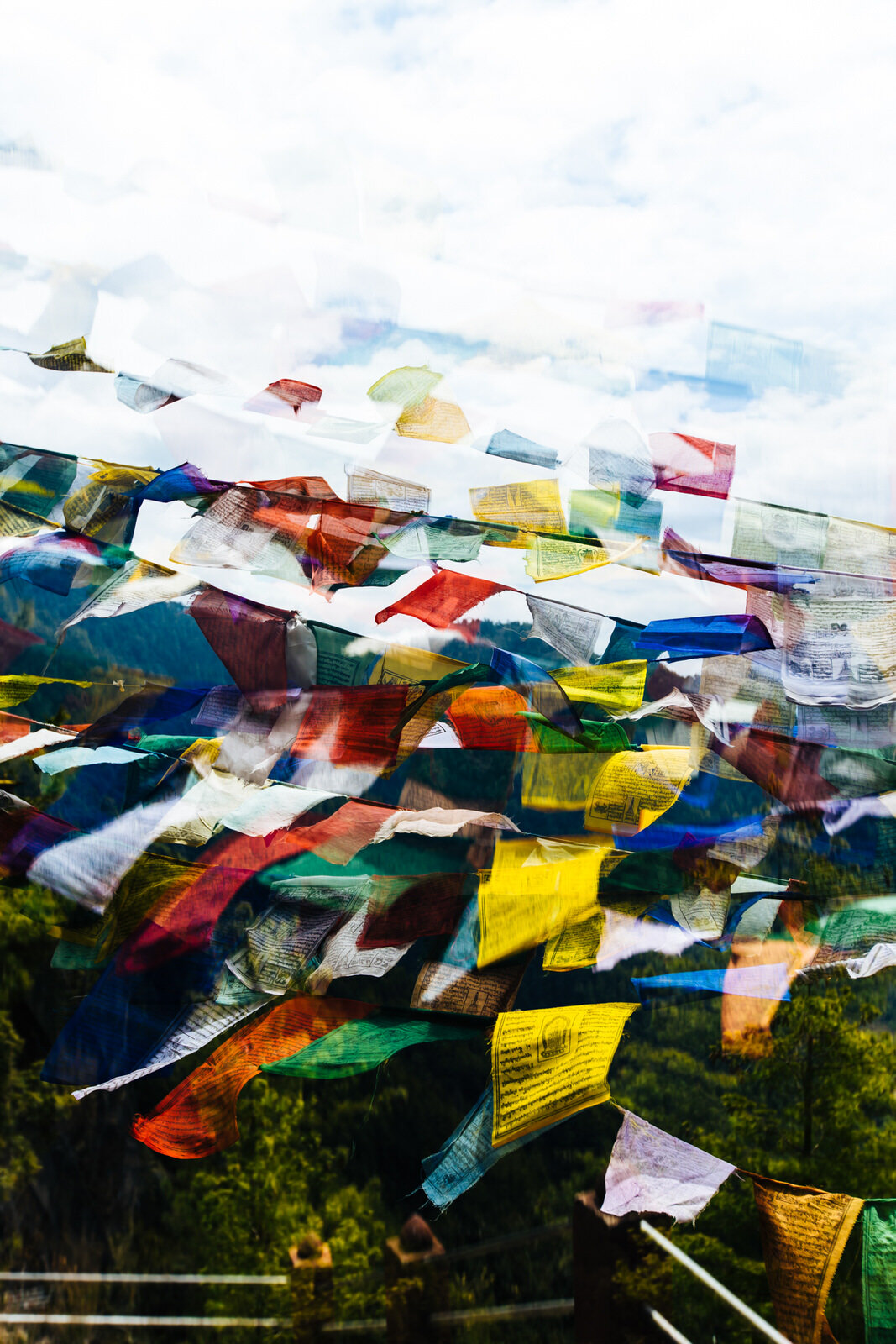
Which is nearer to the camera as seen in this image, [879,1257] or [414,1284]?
[879,1257]

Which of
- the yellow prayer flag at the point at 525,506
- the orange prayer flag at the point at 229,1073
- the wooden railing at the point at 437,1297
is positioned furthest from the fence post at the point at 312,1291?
the yellow prayer flag at the point at 525,506

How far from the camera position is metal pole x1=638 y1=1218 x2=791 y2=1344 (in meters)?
0.73

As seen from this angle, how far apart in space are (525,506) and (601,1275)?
0.86 metres

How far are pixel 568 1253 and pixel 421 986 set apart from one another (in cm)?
56

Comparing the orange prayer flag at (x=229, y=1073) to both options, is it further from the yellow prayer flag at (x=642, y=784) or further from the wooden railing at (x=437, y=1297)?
the wooden railing at (x=437, y=1297)

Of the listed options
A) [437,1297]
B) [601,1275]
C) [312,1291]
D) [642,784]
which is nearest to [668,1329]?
[601,1275]

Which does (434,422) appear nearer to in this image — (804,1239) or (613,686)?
(613,686)

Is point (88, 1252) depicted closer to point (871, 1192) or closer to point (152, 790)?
point (152, 790)

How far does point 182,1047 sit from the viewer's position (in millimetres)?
583

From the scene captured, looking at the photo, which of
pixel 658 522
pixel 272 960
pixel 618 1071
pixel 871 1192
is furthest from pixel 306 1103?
pixel 658 522

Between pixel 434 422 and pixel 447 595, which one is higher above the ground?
pixel 434 422

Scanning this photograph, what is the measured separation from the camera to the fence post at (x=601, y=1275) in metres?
0.83

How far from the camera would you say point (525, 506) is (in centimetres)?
63

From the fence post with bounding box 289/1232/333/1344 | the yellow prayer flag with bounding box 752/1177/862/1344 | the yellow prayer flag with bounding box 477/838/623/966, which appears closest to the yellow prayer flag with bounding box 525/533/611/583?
the yellow prayer flag with bounding box 477/838/623/966
